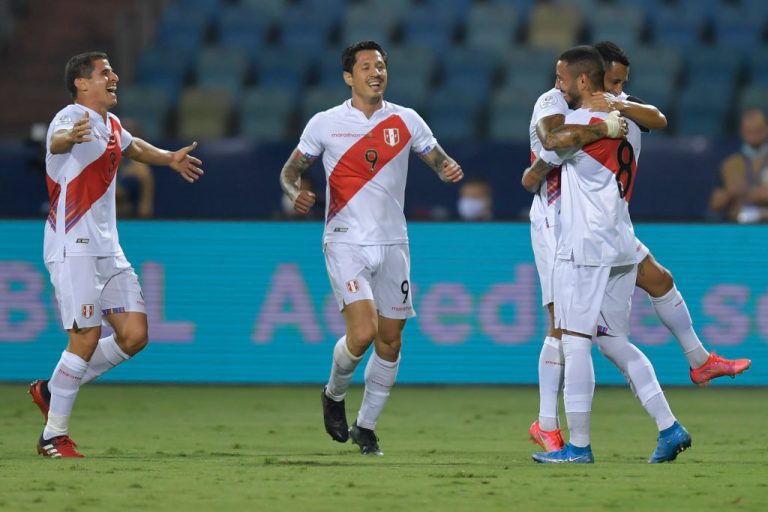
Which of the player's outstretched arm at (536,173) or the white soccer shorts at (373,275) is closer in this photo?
the player's outstretched arm at (536,173)

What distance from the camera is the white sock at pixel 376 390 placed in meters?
8.90

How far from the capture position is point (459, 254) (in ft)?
43.6

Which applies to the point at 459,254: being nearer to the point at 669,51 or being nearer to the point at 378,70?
the point at 378,70

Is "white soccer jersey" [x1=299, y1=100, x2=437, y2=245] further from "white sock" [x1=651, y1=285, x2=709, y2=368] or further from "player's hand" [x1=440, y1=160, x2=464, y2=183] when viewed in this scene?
"white sock" [x1=651, y1=285, x2=709, y2=368]

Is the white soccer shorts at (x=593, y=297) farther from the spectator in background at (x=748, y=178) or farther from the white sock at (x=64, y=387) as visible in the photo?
the spectator in background at (x=748, y=178)

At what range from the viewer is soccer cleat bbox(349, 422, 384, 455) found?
8.81 meters

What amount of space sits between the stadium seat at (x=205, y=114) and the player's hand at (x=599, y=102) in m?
10.4

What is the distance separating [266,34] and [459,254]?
7.23m

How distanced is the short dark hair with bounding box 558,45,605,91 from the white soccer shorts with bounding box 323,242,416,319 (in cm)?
160

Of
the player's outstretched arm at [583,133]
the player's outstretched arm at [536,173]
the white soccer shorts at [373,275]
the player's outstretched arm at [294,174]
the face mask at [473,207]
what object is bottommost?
the face mask at [473,207]

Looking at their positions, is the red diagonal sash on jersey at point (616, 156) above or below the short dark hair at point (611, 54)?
below

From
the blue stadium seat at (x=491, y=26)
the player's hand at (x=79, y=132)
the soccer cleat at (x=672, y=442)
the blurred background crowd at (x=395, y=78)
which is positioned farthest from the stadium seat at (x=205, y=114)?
the soccer cleat at (x=672, y=442)

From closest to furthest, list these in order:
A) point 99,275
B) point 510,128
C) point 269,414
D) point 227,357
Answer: point 99,275 < point 269,414 < point 227,357 < point 510,128

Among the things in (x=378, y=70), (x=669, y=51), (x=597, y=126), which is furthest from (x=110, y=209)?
(x=669, y=51)
